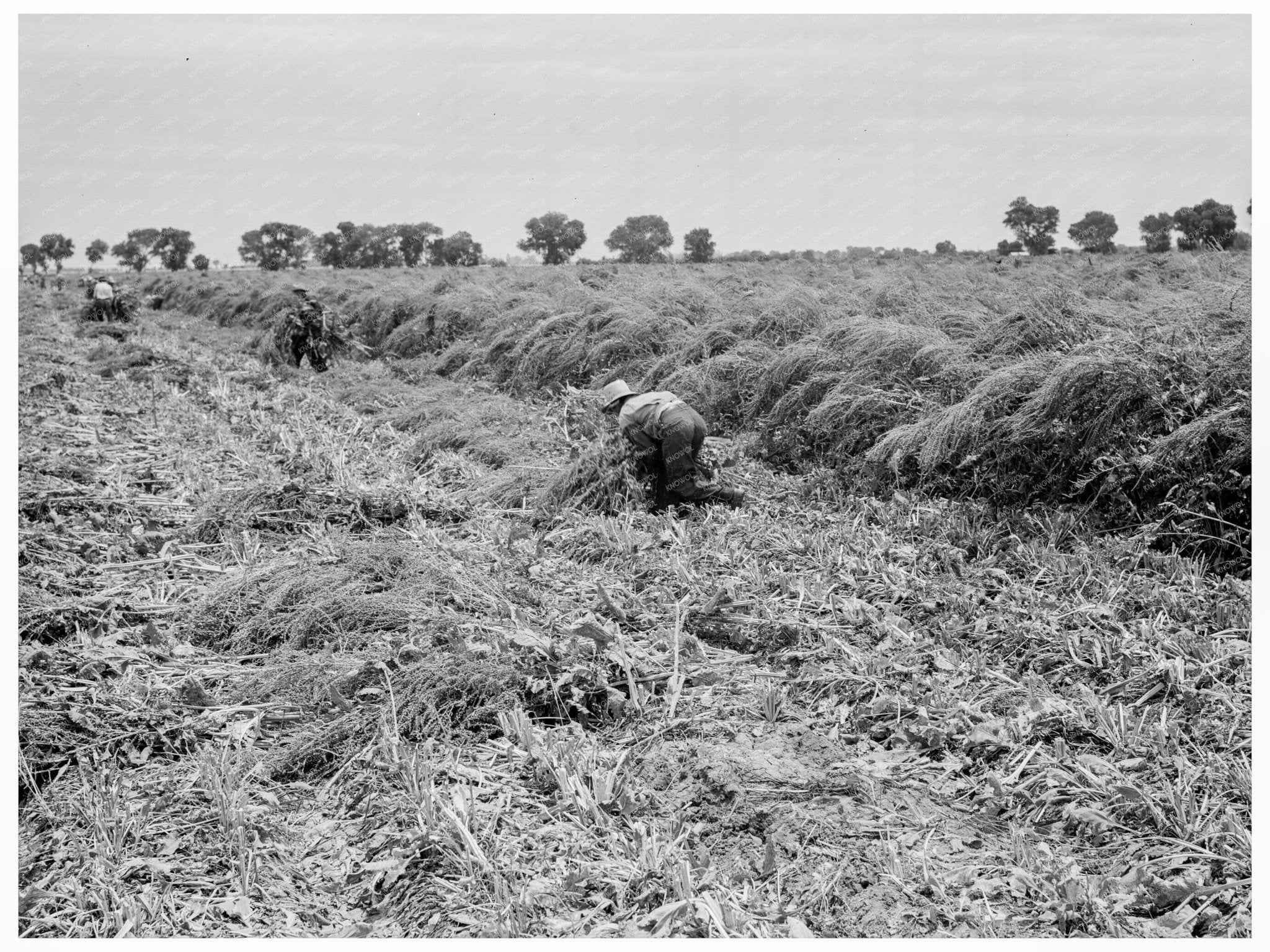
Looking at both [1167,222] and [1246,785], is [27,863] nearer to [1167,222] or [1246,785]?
[1246,785]

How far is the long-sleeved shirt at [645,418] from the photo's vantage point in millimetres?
6352

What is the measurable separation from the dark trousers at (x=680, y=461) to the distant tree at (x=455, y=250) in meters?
40.3

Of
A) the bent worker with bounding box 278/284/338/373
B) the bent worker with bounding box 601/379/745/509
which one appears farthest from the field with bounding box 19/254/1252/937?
the bent worker with bounding box 278/284/338/373

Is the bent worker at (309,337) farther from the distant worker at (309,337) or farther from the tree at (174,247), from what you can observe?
the tree at (174,247)

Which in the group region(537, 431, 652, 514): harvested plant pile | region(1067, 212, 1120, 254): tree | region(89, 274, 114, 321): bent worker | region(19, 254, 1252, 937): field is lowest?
region(19, 254, 1252, 937): field

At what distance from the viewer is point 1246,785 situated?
3041 millimetres

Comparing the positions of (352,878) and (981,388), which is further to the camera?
(981,388)

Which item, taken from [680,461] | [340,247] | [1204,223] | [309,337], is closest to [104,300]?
[309,337]

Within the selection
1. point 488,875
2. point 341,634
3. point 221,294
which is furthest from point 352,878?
point 221,294

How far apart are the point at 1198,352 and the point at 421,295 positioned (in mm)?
15653

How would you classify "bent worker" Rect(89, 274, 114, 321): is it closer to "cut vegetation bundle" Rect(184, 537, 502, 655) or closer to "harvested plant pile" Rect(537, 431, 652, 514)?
"harvested plant pile" Rect(537, 431, 652, 514)

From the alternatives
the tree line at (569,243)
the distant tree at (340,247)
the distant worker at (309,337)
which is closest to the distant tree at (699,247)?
the tree line at (569,243)

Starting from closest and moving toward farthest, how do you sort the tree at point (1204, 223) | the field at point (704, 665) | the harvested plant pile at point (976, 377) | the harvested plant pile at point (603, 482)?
the field at point (704, 665), the harvested plant pile at point (976, 377), the harvested plant pile at point (603, 482), the tree at point (1204, 223)

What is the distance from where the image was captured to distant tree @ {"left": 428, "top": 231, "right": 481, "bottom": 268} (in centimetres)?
4896
